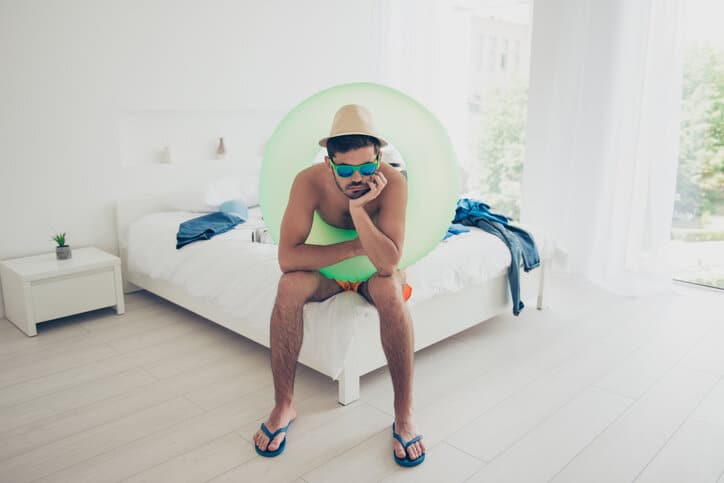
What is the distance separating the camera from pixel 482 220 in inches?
121

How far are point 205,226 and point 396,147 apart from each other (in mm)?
1435

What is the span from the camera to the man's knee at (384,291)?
6.63 feet

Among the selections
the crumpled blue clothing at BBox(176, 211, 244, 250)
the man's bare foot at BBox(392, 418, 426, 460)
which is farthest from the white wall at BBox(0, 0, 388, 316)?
the man's bare foot at BBox(392, 418, 426, 460)

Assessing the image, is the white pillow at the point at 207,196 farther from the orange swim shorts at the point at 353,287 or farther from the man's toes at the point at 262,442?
the man's toes at the point at 262,442

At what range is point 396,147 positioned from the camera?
2.10 m

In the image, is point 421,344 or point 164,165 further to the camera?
point 164,165

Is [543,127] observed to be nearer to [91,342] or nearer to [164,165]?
[164,165]

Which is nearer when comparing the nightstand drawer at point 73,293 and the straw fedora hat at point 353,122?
the straw fedora hat at point 353,122

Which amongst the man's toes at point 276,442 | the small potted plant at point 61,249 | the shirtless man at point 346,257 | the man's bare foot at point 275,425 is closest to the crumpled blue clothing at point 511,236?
the shirtless man at point 346,257

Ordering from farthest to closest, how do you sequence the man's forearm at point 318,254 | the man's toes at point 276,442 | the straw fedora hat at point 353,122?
the man's forearm at point 318,254
the man's toes at point 276,442
the straw fedora hat at point 353,122

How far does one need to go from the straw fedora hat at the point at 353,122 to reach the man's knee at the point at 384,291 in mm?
502

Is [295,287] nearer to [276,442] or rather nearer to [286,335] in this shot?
[286,335]

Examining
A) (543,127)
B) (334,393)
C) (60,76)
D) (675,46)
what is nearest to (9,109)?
(60,76)

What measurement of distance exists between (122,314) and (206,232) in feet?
2.44
